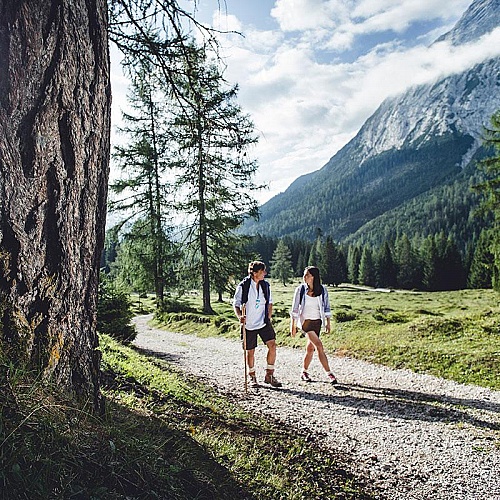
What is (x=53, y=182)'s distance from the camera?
2.62 metres

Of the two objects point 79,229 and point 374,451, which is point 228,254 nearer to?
point 374,451

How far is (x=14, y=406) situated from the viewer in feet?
6.86

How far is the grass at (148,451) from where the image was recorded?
1.97 metres

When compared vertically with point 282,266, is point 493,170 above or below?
above

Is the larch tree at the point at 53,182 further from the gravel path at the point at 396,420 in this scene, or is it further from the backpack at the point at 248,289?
the backpack at the point at 248,289

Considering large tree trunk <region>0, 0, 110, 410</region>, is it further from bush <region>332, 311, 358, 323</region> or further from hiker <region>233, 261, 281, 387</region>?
bush <region>332, 311, 358, 323</region>

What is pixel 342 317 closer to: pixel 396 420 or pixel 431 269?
pixel 396 420

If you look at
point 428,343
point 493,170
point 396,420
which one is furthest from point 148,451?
point 493,170

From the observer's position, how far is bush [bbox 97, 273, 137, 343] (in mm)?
13031

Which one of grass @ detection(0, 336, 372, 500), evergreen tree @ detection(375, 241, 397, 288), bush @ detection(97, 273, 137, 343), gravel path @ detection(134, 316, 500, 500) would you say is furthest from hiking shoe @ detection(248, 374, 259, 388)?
evergreen tree @ detection(375, 241, 397, 288)

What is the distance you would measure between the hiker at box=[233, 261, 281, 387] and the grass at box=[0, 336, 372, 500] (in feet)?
7.00

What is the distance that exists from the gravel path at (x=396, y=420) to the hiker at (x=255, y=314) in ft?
1.57

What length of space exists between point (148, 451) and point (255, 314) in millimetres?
5094

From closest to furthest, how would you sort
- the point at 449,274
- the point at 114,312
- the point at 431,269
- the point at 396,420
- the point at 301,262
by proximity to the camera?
the point at 396,420 → the point at 114,312 → the point at 449,274 → the point at 431,269 → the point at 301,262
